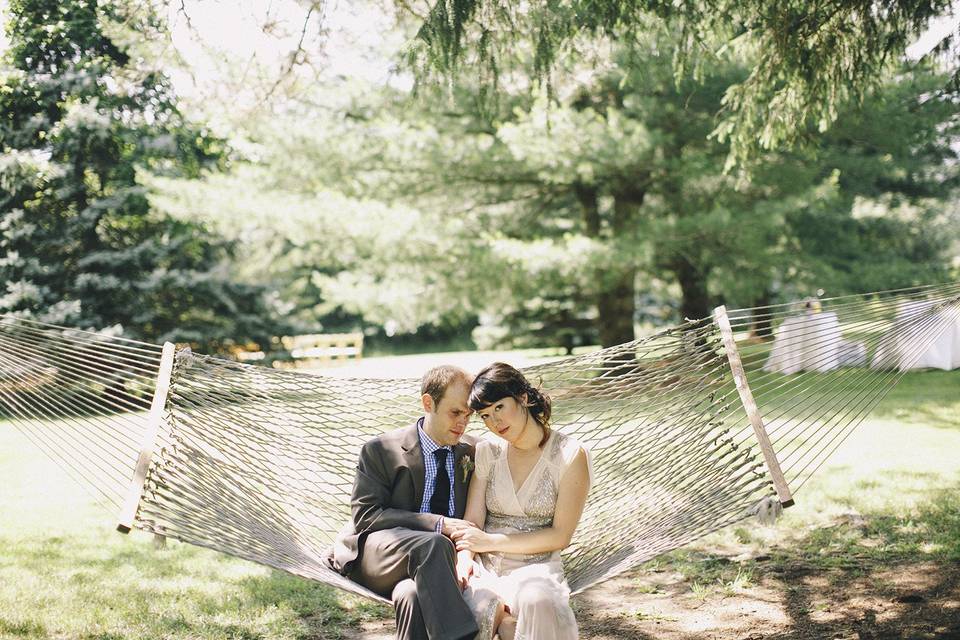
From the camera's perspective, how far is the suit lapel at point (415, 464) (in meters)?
2.05

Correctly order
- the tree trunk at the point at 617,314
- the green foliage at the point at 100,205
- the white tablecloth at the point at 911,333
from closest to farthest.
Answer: the white tablecloth at the point at 911,333, the green foliage at the point at 100,205, the tree trunk at the point at 617,314

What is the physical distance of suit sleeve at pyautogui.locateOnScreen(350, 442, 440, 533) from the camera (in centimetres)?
198

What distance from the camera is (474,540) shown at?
1.95 m

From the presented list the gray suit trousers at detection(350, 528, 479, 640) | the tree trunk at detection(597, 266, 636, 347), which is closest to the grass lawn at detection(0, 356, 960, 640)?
the gray suit trousers at detection(350, 528, 479, 640)

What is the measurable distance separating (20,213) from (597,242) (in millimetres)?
5055

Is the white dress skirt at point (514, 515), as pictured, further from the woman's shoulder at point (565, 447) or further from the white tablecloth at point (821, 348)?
the white tablecloth at point (821, 348)

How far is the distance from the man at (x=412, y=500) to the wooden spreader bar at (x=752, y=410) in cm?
66

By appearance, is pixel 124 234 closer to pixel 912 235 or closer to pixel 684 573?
pixel 684 573

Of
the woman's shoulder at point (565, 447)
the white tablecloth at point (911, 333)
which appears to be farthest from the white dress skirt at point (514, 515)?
the white tablecloth at point (911, 333)

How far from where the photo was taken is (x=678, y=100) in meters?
7.42

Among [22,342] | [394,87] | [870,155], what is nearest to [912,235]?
[870,155]

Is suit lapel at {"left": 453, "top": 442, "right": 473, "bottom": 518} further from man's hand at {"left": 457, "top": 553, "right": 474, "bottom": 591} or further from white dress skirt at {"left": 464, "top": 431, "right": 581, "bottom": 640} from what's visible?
man's hand at {"left": 457, "top": 553, "right": 474, "bottom": 591}

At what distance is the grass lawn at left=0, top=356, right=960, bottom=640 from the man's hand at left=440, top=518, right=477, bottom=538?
2.34 feet

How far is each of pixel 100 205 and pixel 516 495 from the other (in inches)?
277
